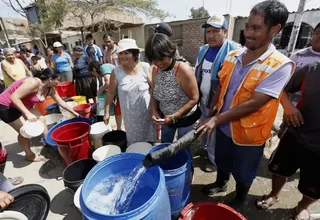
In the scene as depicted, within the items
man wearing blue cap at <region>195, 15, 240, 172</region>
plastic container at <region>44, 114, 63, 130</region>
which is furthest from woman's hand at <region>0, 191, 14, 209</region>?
plastic container at <region>44, 114, 63, 130</region>

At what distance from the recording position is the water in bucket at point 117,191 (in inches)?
61.6

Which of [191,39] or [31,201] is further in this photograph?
[191,39]

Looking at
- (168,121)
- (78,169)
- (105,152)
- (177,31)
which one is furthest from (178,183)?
(177,31)

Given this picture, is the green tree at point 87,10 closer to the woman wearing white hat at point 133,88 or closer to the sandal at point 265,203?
the woman wearing white hat at point 133,88

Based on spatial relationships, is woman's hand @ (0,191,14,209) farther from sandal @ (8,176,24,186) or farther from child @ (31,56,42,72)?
child @ (31,56,42,72)

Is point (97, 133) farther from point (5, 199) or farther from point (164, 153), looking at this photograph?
point (164, 153)

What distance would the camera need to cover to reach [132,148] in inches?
91.7

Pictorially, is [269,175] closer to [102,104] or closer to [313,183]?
[313,183]

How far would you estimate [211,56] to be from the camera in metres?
2.49

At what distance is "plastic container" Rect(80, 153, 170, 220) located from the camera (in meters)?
1.15

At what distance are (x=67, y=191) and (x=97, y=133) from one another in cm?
92

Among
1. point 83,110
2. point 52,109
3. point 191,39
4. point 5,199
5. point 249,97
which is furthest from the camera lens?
point 191,39

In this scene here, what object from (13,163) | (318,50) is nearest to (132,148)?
(318,50)

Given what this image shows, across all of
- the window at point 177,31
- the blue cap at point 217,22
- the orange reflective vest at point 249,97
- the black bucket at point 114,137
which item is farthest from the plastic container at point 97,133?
the window at point 177,31
